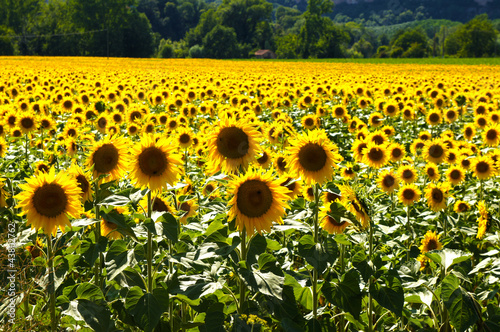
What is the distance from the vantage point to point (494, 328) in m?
3.00

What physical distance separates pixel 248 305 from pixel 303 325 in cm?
37

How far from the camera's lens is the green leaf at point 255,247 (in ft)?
9.41

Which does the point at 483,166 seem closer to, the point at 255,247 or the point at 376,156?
the point at 376,156

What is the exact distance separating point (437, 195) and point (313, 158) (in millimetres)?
2941

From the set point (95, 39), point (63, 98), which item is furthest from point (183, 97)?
point (95, 39)

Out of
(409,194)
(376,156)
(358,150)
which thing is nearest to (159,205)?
(409,194)

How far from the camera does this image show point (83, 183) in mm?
3324

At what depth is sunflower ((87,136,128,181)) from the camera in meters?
3.32

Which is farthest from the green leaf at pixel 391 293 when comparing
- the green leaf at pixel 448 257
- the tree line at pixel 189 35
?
the tree line at pixel 189 35

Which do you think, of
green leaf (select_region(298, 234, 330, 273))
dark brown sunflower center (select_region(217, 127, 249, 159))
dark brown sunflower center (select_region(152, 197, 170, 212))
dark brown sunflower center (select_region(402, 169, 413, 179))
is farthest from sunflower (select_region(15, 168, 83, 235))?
dark brown sunflower center (select_region(402, 169, 413, 179))

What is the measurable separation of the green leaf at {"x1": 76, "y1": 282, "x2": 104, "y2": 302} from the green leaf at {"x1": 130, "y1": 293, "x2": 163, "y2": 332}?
0.84 ft

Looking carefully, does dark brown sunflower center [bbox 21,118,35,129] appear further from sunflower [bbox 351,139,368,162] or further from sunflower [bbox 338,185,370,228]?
sunflower [bbox 338,185,370,228]

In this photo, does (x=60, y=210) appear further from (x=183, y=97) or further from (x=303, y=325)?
(x=183, y=97)

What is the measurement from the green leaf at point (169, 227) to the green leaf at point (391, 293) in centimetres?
134
